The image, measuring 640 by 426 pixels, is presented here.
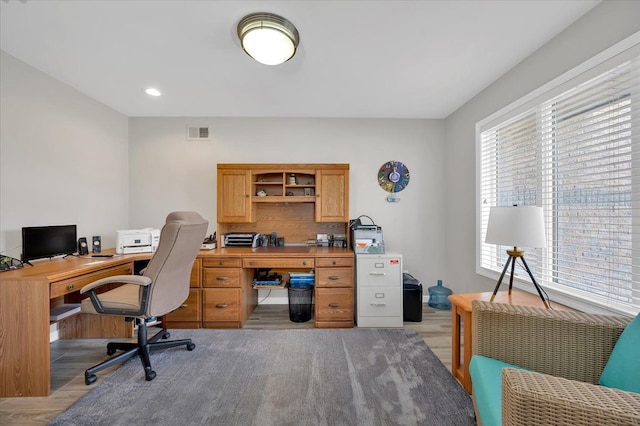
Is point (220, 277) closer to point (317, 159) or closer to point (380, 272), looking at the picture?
point (380, 272)

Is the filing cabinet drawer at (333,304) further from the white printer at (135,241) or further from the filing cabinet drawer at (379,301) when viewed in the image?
the white printer at (135,241)

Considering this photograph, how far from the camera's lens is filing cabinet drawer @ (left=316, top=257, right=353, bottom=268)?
9.05ft

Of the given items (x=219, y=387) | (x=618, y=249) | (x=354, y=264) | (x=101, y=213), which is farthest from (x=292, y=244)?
(x=618, y=249)

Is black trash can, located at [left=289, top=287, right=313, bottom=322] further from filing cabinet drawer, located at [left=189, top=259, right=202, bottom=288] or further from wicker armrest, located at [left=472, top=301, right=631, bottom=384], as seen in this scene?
wicker armrest, located at [left=472, top=301, right=631, bottom=384]

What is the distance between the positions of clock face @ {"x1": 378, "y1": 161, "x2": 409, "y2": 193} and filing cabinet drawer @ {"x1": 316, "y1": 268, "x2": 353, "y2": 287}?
4.30ft

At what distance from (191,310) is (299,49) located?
270cm

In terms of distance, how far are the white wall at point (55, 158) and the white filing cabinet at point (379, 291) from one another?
306 centimetres

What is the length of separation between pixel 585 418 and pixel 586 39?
2.13m

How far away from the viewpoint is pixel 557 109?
72.3 inches

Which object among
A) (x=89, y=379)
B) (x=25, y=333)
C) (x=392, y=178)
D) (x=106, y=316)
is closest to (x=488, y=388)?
(x=89, y=379)

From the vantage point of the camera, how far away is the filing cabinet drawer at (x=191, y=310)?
2711mm

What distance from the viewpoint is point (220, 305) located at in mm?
2713

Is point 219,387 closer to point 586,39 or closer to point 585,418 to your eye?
point 585,418

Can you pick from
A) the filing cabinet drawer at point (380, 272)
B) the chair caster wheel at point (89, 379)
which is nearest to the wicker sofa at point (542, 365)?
the filing cabinet drawer at point (380, 272)
